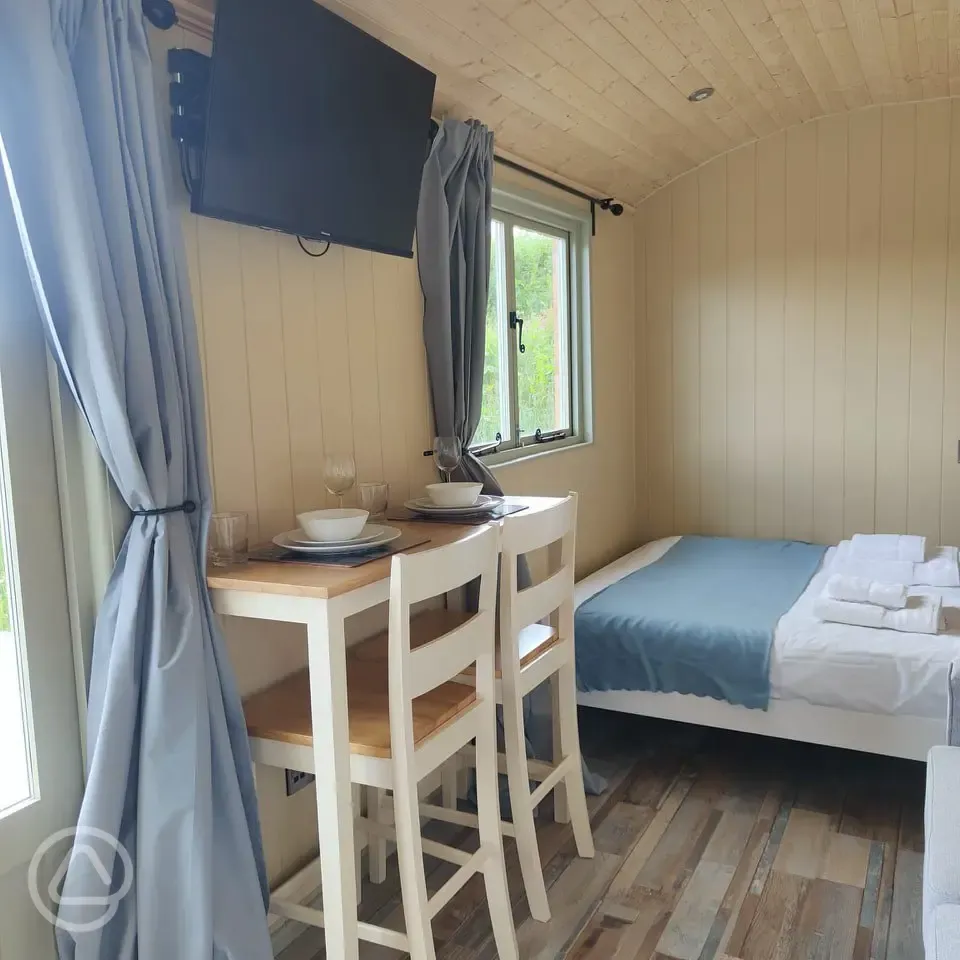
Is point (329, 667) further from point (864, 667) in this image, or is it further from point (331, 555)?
point (864, 667)

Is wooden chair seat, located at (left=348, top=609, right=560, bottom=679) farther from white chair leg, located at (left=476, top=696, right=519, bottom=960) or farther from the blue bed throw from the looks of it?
the blue bed throw

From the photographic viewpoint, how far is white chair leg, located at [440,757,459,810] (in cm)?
268

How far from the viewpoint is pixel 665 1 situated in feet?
8.50

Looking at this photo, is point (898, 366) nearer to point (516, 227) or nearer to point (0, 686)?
point (516, 227)

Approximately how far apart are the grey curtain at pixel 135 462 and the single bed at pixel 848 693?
158 centimetres

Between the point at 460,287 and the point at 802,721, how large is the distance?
1669 mm

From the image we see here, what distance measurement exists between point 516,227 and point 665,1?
1078 millimetres

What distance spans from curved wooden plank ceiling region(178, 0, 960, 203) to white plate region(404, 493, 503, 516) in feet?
4.01

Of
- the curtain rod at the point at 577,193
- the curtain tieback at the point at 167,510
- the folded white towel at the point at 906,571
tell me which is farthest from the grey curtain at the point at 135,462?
the folded white towel at the point at 906,571

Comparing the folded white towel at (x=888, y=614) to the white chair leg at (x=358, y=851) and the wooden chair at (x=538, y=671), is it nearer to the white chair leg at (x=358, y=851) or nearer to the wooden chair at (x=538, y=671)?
the wooden chair at (x=538, y=671)

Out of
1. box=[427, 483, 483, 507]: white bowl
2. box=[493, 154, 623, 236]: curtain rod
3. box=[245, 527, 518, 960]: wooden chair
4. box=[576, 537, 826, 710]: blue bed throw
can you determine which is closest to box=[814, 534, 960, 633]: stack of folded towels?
box=[576, 537, 826, 710]: blue bed throw

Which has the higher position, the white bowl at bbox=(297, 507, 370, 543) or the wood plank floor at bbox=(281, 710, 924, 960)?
the white bowl at bbox=(297, 507, 370, 543)

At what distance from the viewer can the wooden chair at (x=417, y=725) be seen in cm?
171

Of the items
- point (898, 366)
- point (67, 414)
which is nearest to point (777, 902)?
point (67, 414)
